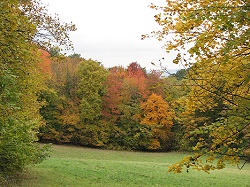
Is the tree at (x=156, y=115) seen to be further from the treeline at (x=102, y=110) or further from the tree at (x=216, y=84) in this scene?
Answer: the tree at (x=216, y=84)

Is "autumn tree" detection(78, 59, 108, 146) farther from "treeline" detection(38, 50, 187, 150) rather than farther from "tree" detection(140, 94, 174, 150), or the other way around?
"tree" detection(140, 94, 174, 150)

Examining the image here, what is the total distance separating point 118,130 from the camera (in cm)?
3925

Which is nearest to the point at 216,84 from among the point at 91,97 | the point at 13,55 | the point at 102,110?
the point at 13,55

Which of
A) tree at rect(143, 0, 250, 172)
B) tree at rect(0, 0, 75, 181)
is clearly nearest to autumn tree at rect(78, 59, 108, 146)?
tree at rect(0, 0, 75, 181)

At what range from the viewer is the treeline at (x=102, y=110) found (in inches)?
1499

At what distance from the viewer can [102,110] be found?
39344 millimetres

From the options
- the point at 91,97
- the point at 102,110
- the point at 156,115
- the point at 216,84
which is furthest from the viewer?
the point at 102,110

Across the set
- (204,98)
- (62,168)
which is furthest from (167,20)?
(62,168)

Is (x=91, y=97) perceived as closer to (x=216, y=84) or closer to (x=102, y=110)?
(x=102, y=110)

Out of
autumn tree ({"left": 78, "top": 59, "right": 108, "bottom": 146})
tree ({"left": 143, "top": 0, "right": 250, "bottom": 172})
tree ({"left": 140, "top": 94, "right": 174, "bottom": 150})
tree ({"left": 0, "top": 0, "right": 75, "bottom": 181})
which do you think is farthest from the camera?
tree ({"left": 140, "top": 94, "right": 174, "bottom": 150})

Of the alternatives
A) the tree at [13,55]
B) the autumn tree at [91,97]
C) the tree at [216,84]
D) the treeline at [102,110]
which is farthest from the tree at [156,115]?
the tree at [216,84]

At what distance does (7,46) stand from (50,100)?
3266 cm

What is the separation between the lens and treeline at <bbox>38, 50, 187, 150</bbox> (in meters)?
38.1

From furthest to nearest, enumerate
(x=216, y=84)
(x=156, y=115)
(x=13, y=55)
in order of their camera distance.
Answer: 1. (x=156, y=115)
2. (x=13, y=55)
3. (x=216, y=84)
